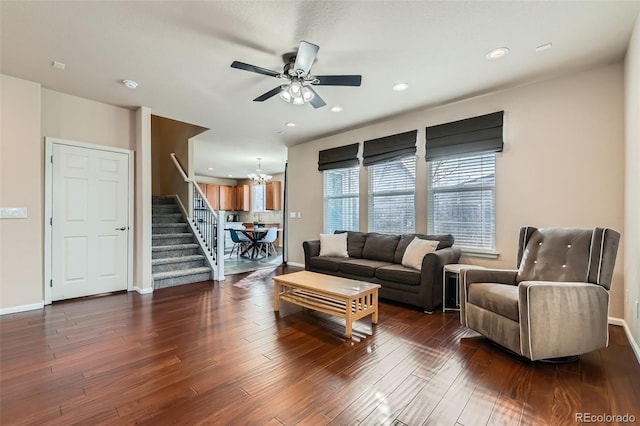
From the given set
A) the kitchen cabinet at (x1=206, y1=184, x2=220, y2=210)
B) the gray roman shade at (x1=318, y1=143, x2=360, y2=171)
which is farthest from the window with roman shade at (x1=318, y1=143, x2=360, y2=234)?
the kitchen cabinet at (x1=206, y1=184, x2=220, y2=210)

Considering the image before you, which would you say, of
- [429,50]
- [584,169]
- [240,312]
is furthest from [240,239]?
[584,169]

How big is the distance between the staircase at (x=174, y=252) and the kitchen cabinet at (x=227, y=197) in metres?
5.01

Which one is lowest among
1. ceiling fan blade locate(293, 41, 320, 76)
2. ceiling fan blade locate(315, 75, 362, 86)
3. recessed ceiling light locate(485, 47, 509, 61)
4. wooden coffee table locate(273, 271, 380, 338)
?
wooden coffee table locate(273, 271, 380, 338)

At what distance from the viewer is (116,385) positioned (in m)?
1.85

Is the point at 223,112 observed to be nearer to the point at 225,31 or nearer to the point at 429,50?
the point at 225,31

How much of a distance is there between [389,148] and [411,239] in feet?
4.88

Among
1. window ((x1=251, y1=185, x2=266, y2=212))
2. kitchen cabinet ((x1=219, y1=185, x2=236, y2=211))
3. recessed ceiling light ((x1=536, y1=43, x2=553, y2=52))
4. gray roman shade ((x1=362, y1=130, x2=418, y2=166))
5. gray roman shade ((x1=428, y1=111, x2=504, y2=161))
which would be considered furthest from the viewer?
kitchen cabinet ((x1=219, y1=185, x2=236, y2=211))

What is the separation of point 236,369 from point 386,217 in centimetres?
333

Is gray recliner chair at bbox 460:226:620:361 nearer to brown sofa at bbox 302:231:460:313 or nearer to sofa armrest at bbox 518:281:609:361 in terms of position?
sofa armrest at bbox 518:281:609:361

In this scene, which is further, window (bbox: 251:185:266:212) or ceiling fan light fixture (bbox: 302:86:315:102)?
window (bbox: 251:185:266:212)

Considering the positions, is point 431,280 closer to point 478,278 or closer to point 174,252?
point 478,278

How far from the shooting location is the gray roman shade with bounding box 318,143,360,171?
16.5 ft

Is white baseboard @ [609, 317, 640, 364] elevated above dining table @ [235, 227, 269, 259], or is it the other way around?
dining table @ [235, 227, 269, 259]

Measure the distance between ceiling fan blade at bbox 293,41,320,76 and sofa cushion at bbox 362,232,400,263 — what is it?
2.65 metres
